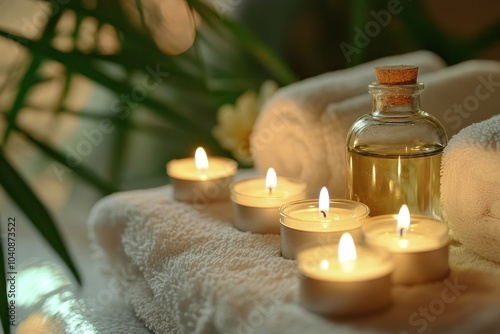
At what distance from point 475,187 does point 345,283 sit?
7.2 inches

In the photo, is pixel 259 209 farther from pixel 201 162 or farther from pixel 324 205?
pixel 201 162

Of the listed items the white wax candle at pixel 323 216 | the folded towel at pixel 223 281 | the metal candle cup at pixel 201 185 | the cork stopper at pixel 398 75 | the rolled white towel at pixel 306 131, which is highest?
the cork stopper at pixel 398 75

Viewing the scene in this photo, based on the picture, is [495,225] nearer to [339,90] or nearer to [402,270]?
[402,270]

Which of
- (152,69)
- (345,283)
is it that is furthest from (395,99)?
(152,69)


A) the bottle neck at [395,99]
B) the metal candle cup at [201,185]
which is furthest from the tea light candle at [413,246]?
the metal candle cup at [201,185]

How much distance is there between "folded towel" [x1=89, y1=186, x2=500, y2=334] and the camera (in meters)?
A: 0.56

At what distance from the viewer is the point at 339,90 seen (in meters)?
0.91

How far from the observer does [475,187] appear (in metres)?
0.66

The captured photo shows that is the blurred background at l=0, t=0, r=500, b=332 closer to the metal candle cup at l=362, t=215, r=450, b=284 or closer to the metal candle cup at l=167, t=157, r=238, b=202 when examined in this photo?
the metal candle cup at l=167, t=157, r=238, b=202

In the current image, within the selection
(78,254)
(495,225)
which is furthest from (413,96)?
(78,254)

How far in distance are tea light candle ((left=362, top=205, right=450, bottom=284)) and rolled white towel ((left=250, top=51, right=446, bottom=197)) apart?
0.72ft

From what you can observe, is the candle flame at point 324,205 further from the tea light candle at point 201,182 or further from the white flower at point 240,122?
the white flower at point 240,122

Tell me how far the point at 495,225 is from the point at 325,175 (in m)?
0.27

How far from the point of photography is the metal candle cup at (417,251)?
613mm
